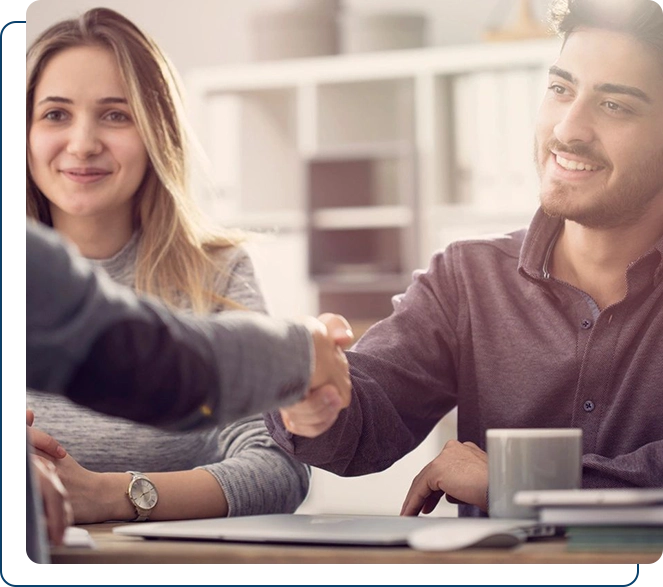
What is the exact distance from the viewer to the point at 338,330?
1.06m

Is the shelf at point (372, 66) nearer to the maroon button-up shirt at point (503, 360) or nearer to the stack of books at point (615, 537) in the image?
the maroon button-up shirt at point (503, 360)

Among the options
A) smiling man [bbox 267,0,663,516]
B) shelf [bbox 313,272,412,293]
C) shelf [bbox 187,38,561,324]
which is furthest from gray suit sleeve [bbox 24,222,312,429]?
shelf [bbox 313,272,412,293]

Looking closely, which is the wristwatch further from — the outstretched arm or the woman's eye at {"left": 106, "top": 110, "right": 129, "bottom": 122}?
the woman's eye at {"left": 106, "top": 110, "right": 129, "bottom": 122}

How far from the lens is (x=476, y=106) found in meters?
4.11

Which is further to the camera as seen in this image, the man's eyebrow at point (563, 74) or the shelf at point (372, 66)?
the shelf at point (372, 66)

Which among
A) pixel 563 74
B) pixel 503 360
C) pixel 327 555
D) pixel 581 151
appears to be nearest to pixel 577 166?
pixel 581 151

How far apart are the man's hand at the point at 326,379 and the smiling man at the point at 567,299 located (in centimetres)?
27

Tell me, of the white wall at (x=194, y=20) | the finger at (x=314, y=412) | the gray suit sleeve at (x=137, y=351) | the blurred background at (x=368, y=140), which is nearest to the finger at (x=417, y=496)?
the finger at (x=314, y=412)

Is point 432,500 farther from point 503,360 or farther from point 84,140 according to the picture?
point 84,140

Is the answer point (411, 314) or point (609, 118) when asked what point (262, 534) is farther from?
point (609, 118)

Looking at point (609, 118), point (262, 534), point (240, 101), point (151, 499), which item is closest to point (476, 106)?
point (240, 101)

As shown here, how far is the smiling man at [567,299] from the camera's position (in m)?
1.44

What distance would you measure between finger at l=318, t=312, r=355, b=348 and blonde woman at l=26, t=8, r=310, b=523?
52cm

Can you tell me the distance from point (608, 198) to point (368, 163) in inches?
109
